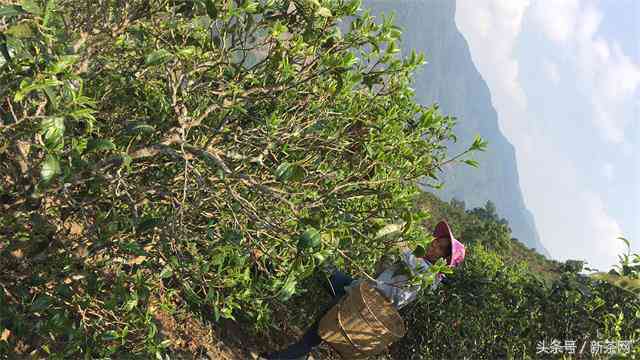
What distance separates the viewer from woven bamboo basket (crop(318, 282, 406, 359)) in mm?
4645

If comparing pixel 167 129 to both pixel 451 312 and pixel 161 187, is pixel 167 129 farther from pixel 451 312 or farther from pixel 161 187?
pixel 451 312

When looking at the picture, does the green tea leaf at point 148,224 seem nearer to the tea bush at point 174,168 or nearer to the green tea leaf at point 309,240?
the tea bush at point 174,168

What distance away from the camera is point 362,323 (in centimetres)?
464

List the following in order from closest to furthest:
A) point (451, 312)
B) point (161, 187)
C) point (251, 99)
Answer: point (161, 187) < point (251, 99) < point (451, 312)

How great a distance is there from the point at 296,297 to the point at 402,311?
4.52 feet

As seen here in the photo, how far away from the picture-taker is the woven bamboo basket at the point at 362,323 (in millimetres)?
4645

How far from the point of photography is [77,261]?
2947 mm

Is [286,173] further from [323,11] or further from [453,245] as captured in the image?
[453,245]

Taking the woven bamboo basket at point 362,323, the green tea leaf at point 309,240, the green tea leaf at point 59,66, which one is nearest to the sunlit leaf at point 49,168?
the green tea leaf at point 59,66

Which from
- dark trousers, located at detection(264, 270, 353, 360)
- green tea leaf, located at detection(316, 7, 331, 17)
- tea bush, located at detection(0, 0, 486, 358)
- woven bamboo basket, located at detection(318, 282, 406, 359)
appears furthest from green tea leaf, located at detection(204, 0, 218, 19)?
dark trousers, located at detection(264, 270, 353, 360)

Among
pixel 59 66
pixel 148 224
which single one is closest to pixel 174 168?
pixel 148 224

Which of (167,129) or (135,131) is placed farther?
(167,129)

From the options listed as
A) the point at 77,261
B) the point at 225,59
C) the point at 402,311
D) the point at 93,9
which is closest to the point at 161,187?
the point at 77,261

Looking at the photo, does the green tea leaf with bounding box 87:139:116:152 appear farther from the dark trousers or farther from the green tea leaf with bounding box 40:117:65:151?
the dark trousers
